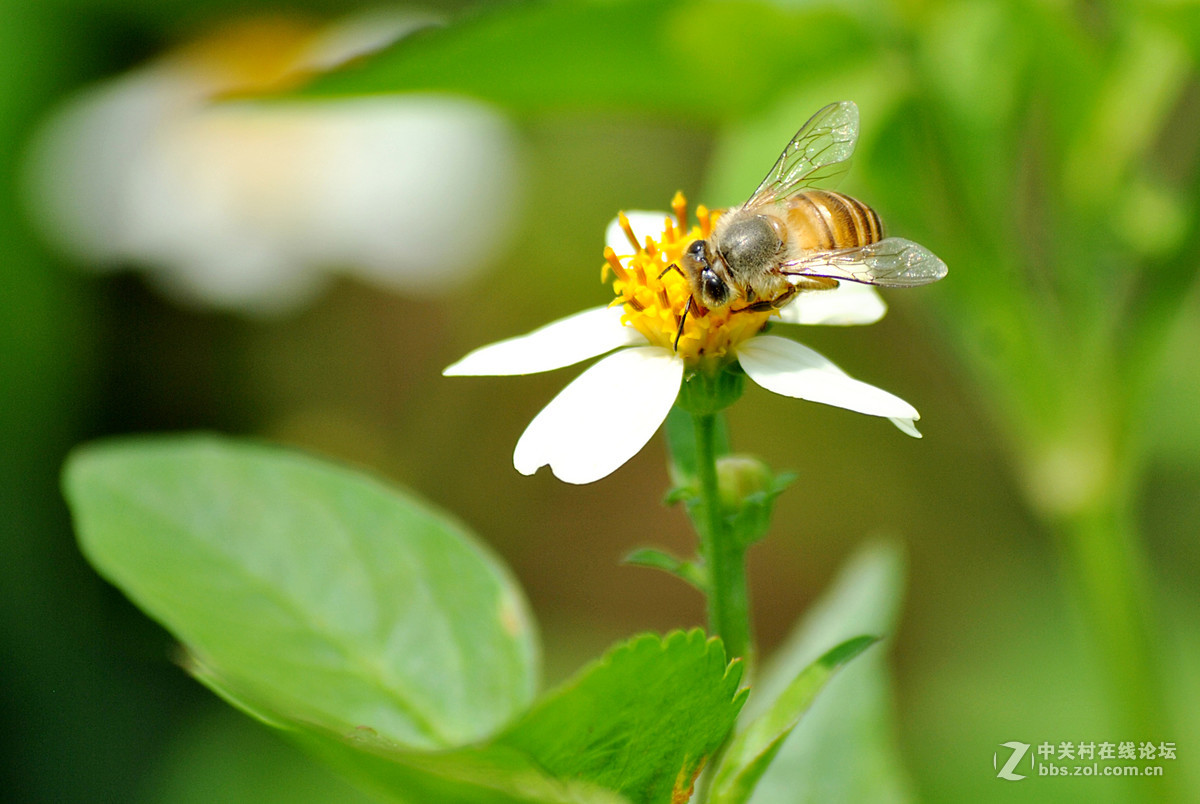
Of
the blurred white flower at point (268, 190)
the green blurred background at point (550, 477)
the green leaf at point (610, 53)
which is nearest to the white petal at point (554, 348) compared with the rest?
the green leaf at point (610, 53)

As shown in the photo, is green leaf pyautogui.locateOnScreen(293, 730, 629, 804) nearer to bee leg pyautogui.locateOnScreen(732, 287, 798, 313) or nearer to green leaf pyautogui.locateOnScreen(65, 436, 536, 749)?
green leaf pyautogui.locateOnScreen(65, 436, 536, 749)

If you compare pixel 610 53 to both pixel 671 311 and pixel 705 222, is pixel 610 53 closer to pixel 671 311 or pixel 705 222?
pixel 705 222

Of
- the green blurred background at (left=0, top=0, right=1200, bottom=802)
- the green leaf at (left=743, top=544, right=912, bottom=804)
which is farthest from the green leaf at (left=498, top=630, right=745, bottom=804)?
the green blurred background at (left=0, top=0, right=1200, bottom=802)

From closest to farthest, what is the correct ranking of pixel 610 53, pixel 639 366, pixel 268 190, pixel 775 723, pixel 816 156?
pixel 775 723 < pixel 639 366 < pixel 816 156 < pixel 610 53 < pixel 268 190

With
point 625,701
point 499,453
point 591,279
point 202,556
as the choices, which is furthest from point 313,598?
point 591,279

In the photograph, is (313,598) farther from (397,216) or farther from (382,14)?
(382,14)

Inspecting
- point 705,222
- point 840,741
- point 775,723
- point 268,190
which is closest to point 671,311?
point 705,222
